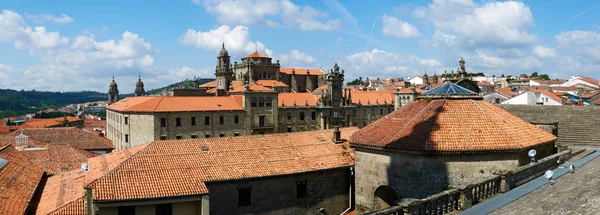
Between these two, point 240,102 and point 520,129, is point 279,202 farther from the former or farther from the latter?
point 240,102

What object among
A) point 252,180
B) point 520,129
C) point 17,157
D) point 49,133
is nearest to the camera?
point 520,129

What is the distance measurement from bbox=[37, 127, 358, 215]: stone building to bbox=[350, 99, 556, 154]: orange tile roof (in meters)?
3.95

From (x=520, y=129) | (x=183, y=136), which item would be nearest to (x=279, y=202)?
(x=520, y=129)

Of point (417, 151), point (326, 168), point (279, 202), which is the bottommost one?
point (279, 202)

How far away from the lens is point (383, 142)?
782 inches

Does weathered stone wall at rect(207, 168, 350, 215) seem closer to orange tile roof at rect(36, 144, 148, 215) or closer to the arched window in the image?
orange tile roof at rect(36, 144, 148, 215)

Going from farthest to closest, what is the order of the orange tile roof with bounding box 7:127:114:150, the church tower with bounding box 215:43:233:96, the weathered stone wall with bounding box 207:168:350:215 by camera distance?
the church tower with bounding box 215:43:233:96 < the orange tile roof with bounding box 7:127:114:150 < the weathered stone wall with bounding box 207:168:350:215

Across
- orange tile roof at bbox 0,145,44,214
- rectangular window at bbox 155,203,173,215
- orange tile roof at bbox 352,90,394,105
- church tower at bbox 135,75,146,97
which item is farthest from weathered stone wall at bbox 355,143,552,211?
church tower at bbox 135,75,146,97

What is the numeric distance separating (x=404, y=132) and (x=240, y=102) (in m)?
38.9

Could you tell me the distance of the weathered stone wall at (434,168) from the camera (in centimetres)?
1788

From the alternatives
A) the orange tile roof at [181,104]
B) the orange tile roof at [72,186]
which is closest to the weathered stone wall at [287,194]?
the orange tile roof at [72,186]

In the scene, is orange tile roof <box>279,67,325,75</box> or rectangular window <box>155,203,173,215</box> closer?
rectangular window <box>155,203,173,215</box>

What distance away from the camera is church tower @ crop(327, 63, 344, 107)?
67.8 m

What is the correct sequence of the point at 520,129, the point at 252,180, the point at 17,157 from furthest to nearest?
1. the point at 17,157
2. the point at 252,180
3. the point at 520,129
